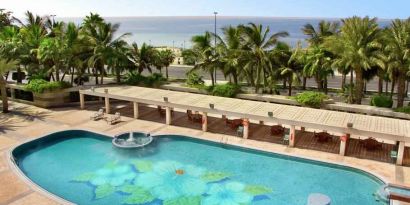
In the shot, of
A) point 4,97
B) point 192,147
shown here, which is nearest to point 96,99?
point 4,97

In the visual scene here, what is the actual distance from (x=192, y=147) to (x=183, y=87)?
397 inches

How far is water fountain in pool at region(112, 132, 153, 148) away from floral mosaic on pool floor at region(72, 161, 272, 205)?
8.09ft

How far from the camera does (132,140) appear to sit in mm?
24891

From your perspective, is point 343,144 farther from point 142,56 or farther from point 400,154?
point 142,56

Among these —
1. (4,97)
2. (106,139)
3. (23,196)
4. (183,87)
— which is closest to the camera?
(23,196)

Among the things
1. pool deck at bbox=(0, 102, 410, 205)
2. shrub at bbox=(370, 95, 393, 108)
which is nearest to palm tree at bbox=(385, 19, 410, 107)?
shrub at bbox=(370, 95, 393, 108)

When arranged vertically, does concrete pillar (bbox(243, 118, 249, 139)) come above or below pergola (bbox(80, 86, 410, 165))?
below

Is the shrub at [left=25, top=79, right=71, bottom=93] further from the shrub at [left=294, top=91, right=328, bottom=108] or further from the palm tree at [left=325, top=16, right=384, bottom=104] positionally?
the palm tree at [left=325, top=16, right=384, bottom=104]

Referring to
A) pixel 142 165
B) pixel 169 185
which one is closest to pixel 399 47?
pixel 169 185

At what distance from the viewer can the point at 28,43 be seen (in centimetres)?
3425

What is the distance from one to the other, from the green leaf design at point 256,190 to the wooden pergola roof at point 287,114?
5.53m

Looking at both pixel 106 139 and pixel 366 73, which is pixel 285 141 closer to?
pixel 366 73

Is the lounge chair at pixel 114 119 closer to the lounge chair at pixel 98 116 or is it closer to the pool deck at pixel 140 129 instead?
the pool deck at pixel 140 129

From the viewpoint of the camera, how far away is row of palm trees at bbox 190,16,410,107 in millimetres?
25828
